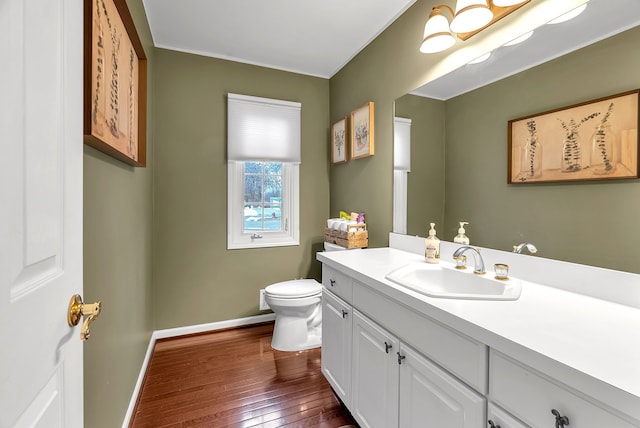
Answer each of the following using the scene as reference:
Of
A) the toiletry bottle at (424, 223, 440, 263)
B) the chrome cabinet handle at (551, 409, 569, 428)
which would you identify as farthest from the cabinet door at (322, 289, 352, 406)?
the chrome cabinet handle at (551, 409, 569, 428)

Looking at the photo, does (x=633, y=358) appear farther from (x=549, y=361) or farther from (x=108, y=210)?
(x=108, y=210)

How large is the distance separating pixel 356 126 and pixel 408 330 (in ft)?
5.95

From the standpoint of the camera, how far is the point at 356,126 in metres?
2.51

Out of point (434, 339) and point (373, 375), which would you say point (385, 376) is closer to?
point (373, 375)

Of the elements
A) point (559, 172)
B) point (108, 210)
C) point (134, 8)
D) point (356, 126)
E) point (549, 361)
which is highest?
point (134, 8)

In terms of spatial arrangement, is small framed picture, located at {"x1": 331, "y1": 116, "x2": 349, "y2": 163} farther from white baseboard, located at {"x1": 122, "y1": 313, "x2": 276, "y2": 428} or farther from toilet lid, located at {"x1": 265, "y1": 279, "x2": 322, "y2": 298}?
white baseboard, located at {"x1": 122, "y1": 313, "x2": 276, "y2": 428}

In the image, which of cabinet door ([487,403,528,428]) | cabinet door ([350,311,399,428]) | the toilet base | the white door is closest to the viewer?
the white door

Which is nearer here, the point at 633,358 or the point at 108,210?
the point at 633,358

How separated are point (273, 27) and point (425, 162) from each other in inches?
59.2

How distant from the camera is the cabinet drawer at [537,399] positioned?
1.99 feet

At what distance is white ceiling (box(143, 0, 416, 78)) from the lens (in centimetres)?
198

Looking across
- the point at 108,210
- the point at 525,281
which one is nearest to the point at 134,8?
the point at 108,210

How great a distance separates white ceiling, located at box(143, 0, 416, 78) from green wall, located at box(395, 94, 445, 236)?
679 millimetres

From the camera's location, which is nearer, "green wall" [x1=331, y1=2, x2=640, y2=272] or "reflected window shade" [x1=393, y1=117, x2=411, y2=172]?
"green wall" [x1=331, y1=2, x2=640, y2=272]
